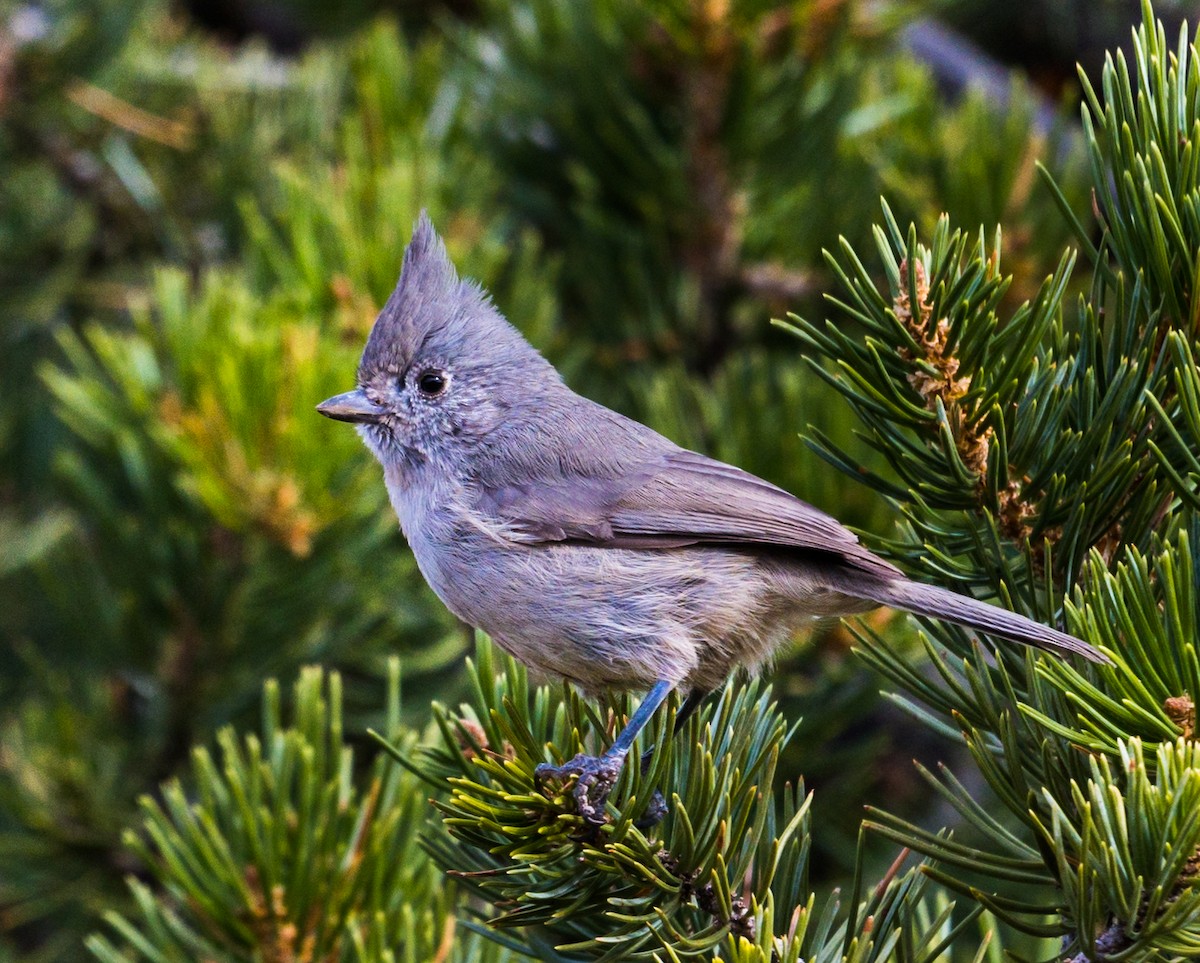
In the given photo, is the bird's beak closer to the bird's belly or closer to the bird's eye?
→ the bird's eye

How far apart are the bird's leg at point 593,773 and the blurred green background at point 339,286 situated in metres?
0.66

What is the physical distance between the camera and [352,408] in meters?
2.58

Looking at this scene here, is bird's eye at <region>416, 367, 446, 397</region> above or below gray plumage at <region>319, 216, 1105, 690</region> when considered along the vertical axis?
above

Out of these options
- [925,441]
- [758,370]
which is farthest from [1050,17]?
[925,441]

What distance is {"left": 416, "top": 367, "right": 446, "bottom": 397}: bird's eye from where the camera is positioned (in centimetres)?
287

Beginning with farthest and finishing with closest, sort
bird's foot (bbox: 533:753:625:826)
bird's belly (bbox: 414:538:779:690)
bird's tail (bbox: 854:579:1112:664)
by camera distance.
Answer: bird's belly (bbox: 414:538:779:690), bird's foot (bbox: 533:753:625:826), bird's tail (bbox: 854:579:1112:664)

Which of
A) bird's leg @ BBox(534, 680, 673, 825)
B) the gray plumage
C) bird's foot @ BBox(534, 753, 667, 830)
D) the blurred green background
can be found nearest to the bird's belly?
the gray plumage

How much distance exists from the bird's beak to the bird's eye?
18 cm

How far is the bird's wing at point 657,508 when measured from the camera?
7.84 ft

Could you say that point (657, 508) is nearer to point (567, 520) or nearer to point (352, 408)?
point (567, 520)

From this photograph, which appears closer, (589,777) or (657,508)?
(589,777)

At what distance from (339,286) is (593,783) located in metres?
1.55

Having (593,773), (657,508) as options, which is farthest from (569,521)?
(593,773)

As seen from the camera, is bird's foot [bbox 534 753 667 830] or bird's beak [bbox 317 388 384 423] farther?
bird's beak [bbox 317 388 384 423]
